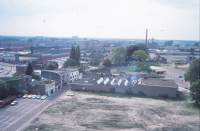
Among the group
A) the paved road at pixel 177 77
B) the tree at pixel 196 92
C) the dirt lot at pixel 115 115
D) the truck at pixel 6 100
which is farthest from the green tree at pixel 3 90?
the paved road at pixel 177 77

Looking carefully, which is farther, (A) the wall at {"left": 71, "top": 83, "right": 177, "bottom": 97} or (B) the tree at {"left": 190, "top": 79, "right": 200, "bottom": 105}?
(A) the wall at {"left": 71, "top": 83, "right": 177, "bottom": 97}

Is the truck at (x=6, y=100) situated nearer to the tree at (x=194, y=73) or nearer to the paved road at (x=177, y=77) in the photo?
the tree at (x=194, y=73)

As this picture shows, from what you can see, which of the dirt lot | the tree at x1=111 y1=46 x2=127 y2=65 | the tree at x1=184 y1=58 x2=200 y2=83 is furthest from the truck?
the tree at x1=111 y1=46 x2=127 y2=65

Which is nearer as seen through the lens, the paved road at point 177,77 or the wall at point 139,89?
the wall at point 139,89

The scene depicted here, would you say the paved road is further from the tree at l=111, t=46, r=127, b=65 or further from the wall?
the tree at l=111, t=46, r=127, b=65

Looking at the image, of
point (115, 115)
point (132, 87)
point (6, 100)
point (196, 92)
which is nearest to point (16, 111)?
point (6, 100)

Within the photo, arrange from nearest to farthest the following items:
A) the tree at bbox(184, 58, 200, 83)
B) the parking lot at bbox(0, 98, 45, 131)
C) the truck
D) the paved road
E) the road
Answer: the road → the parking lot at bbox(0, 98, 45, 131) → the truck → the tree at bbox(184, 58, 200, 83) → the paved road

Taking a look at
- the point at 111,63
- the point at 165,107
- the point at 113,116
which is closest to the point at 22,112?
the point at 113,116
